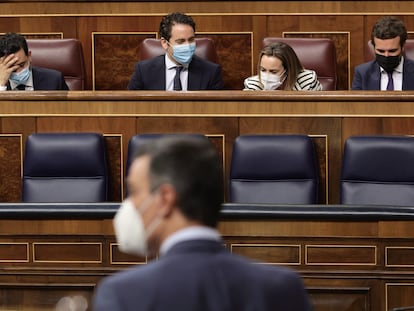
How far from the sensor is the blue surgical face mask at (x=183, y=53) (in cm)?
329

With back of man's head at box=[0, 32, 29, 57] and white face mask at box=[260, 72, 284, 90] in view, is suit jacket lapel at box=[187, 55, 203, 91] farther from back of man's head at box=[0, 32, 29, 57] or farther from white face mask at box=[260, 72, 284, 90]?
back of man's head at box=[0, 32, 29, 57]

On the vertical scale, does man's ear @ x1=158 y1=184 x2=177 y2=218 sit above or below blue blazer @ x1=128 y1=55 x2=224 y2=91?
below

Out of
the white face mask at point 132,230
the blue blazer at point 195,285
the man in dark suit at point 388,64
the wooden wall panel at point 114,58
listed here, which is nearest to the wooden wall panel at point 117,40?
the wooden wall panel at point 114,58

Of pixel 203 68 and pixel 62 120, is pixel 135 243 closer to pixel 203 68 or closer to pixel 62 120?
pixel 62 120

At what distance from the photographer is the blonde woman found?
313 centimetres

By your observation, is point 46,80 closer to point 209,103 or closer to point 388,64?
point 209,103

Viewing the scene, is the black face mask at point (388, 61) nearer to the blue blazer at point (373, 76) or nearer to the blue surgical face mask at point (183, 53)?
the blue blazer at point (373, 76)

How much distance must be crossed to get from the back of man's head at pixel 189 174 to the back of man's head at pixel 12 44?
2253mm

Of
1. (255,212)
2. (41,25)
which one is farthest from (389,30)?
(41,25)

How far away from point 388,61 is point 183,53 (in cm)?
60

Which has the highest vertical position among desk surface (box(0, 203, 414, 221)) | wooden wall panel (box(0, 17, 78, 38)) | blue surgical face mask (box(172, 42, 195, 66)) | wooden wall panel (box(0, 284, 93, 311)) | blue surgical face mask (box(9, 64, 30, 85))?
wooden wall panel (box(0, 17, 78, 38))

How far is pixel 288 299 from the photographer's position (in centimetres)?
104

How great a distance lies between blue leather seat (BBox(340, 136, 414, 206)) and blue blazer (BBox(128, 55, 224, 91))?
694mm

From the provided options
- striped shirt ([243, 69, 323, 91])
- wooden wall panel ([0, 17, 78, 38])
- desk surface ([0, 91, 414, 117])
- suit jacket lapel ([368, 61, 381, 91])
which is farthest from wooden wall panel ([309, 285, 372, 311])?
wooden wall panel ([0, 17, 78, 38])
